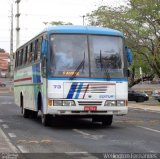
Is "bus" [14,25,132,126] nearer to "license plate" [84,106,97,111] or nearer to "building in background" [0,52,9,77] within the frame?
"license plate" [84,106,97,111]

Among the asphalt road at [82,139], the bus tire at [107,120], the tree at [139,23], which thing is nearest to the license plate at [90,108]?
the asphalt road at [82,139]

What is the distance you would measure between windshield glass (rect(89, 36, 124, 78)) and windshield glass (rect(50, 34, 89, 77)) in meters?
0.28

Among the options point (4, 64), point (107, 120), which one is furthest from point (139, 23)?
point (4, 64)

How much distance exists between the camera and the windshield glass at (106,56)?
61.1 ft

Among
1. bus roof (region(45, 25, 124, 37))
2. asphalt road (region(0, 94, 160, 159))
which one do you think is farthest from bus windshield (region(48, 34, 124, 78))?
asphalt road (region(0, 94, 160, 159))

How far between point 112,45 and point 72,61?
5.16 feet

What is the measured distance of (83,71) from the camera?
60.6 feet

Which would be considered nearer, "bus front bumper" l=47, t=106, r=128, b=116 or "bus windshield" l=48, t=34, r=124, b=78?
"bus front bumper" l=47, t=106, r=128, b=116

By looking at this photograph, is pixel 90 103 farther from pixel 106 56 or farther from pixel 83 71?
pixel 106 56

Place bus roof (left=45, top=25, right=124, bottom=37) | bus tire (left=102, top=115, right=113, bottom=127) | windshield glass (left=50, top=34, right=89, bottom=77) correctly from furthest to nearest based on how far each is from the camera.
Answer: bus tire (left=102, top=115, right=113, bottom=127)
bus roof (left=45, top=25, right=124, bottom=37)
windshield glass (left=50, top=34, right=89, bottom=77)

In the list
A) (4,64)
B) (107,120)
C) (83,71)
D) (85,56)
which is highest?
(4,64)

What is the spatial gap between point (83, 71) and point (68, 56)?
0.71 metres

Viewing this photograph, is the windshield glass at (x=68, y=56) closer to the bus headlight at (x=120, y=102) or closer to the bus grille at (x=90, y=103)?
the bus grille at (x=90, y=103)

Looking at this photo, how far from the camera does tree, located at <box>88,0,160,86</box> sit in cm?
3825
